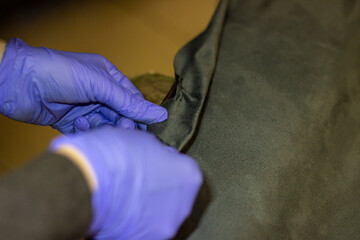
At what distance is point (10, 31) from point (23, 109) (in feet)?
3.33

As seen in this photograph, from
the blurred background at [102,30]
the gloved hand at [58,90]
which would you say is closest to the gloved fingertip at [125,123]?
the gloved hand at [58,90]

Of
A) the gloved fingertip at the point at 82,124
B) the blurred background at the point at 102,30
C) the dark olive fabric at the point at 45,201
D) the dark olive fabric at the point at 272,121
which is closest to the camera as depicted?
the dark olive fabric at the point at 45,201

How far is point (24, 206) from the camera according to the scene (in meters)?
0.39

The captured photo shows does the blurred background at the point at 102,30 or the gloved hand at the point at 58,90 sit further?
the blurred background at the point at 102,30

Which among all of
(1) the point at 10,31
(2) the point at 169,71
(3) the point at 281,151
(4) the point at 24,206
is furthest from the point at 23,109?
(1) the point at 10,31

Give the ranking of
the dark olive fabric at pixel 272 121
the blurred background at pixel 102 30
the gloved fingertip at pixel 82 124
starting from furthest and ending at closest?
the blurred background at pixel 102 30 → the gloved fingertip at pixel 82 124 → the dark olive fabric at pixel 272 121

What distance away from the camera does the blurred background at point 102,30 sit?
1.31 meters

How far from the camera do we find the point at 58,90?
71 cm

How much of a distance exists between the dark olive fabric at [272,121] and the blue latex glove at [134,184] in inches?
4.4

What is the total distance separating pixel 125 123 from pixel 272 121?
37 centimetres

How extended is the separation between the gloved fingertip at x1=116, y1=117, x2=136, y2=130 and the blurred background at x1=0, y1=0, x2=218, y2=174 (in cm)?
60

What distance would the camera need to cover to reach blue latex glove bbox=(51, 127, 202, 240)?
0.46 metres

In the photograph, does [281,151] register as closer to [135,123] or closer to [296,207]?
[296,207]

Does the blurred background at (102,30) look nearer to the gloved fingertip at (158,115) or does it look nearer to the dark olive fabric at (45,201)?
the gloved fingertip at (158,115)
